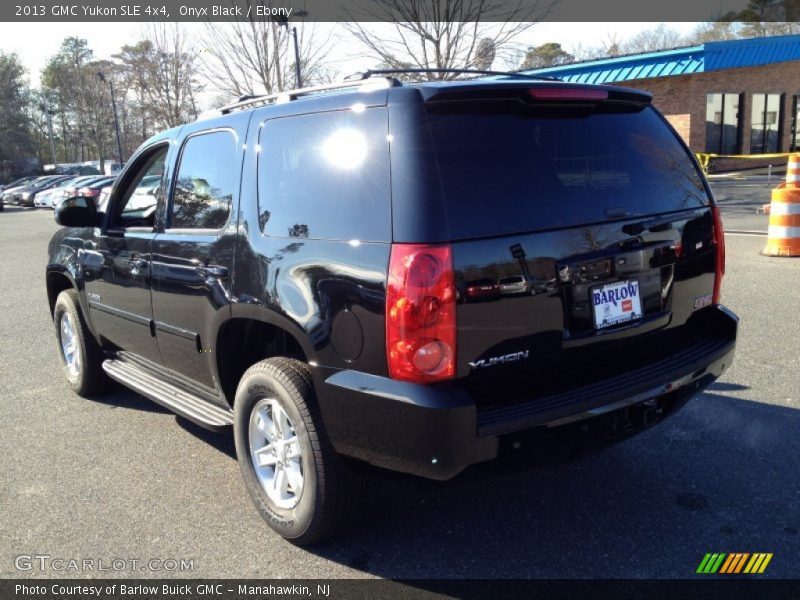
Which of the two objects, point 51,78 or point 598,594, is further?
point 51,78

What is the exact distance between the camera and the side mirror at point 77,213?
181 inches

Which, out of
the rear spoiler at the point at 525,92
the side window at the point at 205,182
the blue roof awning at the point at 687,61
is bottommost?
the side window at the point at 205,182

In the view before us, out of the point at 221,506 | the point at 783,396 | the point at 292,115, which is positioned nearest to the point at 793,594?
the point at 783,396

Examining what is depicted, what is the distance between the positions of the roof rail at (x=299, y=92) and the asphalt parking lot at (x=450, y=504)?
161 cm

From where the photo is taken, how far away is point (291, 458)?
3.20 m

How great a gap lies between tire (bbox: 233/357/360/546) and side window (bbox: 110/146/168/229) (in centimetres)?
157

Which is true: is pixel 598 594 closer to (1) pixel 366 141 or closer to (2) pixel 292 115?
(1) pixel 366 141

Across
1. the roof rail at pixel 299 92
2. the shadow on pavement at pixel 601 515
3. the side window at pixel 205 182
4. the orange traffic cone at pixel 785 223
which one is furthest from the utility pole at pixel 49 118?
the shadow on pavement at pixel 601 515

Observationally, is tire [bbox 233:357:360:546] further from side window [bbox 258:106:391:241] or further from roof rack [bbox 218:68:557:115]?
roof rack [bbox 218:68:557:115]

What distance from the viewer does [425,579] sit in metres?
2.95

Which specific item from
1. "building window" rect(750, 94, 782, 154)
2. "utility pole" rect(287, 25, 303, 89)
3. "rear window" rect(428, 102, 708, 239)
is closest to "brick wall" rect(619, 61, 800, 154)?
"building window" rect(750, 94, 782, 154)

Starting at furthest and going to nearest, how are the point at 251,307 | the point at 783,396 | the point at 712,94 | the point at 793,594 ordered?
the point at 712,94 → the point at 783,396 → the point at 251,307 → the point at 793,594

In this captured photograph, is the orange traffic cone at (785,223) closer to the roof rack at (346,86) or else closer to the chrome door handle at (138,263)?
the roof rack at (346,86)

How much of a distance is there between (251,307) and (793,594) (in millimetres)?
2505
